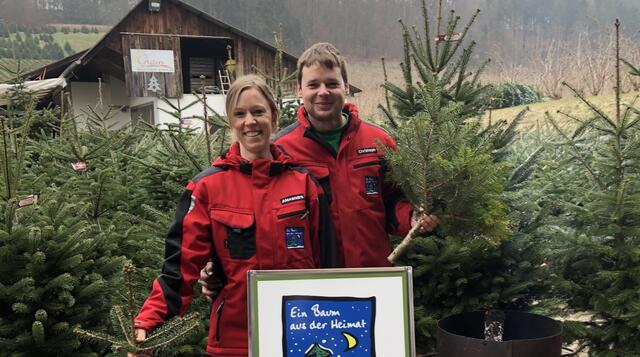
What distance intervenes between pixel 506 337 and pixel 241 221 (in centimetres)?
174

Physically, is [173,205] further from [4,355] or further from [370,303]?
[370,303]

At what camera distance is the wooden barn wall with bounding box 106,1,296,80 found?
25756 millimetres

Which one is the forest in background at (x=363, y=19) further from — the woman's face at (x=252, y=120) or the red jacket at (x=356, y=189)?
the woman's face at (x=252, y=120)

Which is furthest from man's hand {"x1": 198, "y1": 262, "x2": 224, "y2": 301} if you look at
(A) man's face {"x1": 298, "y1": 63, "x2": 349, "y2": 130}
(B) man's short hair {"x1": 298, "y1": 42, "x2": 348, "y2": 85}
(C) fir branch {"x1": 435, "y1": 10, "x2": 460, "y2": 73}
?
(C) fir branch {"x1": 435, "y1": 10, "x2": 460, "y2": 73}

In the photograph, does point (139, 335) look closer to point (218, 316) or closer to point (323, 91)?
point (218, 316)

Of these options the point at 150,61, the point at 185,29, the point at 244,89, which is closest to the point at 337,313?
the point at 244,89

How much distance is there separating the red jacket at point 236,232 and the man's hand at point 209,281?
0.04m

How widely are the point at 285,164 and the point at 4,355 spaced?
1939 millimetres

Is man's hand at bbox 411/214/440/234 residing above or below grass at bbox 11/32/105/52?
below

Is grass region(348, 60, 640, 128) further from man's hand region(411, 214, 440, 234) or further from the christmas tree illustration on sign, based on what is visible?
the christmas tree illustration on sign

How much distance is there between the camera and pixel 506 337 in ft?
10.6

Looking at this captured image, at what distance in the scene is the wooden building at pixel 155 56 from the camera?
993 inches

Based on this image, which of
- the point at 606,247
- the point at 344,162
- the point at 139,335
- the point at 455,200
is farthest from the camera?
the point at 606,247

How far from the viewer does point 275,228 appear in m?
2.56
